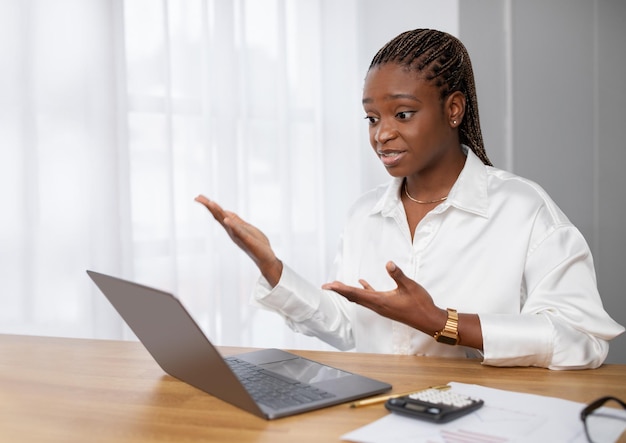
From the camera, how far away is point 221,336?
2684 mm

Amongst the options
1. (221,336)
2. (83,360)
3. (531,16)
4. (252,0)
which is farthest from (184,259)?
(531,16)

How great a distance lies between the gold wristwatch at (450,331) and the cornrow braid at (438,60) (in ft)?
1.74

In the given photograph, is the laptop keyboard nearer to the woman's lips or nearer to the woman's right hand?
the woman's right hand

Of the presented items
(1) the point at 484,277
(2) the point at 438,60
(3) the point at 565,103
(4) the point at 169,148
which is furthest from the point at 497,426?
(3) the point at 565,103

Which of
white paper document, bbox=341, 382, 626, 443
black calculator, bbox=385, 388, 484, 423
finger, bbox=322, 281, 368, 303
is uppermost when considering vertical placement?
finger, bbox=322, 281, 368, 303

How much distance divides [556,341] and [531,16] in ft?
7.41

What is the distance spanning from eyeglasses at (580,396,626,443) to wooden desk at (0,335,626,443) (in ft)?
0.39

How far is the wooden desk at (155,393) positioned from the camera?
936 millimetres

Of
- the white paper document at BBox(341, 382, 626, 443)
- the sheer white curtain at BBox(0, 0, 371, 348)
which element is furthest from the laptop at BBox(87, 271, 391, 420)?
the sheer white curtain at BBox(0, 0, 371, 348)

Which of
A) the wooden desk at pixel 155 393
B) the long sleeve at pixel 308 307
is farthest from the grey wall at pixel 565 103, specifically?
the wooden desk at pixel 155 393

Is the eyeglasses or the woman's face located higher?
the woman's face

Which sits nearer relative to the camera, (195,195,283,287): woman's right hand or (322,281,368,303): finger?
(322,281,368,303): finger

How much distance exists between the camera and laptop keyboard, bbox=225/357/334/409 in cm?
101

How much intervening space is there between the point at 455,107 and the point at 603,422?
869 millimetres
